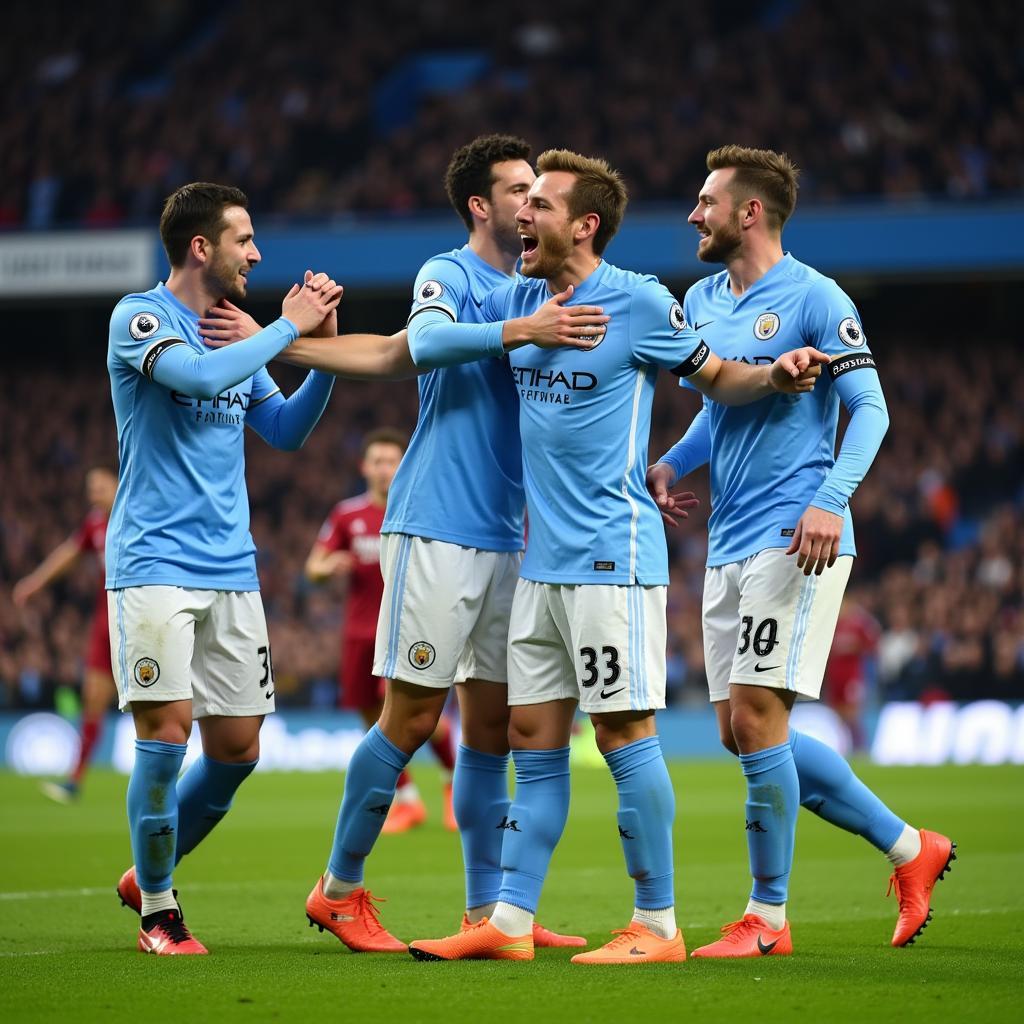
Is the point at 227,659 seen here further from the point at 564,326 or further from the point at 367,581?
the point at 367,581

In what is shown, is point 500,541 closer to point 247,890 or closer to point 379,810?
point 379,810

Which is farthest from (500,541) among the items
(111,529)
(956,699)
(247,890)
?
(956,699)

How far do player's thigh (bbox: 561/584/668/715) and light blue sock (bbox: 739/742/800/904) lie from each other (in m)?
0.54

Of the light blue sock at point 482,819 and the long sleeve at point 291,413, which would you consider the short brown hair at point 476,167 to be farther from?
the light blue sock at point 482,819

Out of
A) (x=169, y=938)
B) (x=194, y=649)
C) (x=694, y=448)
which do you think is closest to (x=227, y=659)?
(x=194, y=649)

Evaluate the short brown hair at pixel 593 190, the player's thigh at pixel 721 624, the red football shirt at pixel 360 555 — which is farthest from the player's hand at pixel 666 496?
the red football shirt at pixel 360 555

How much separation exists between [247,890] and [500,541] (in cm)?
310

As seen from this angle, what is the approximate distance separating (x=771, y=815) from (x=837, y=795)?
44 cm

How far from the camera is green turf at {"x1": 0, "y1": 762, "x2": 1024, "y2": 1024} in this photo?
430cm

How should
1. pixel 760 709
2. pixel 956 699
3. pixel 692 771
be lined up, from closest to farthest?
pixel 760 709 → pixel 692 771 → pixel 956 699

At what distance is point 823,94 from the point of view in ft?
78.7

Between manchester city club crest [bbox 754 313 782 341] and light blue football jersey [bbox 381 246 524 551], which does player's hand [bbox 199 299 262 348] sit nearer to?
light blue football jersey [bbox 381 246 524 551]

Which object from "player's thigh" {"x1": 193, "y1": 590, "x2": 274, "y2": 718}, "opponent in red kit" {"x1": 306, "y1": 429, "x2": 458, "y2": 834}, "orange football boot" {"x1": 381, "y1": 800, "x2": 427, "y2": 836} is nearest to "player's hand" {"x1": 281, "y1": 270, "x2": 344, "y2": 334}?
"player's thigh" {"x1": 193, "y1": 590, "x2": 274, "y2": 718}

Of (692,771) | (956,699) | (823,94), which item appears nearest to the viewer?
(692,771)
